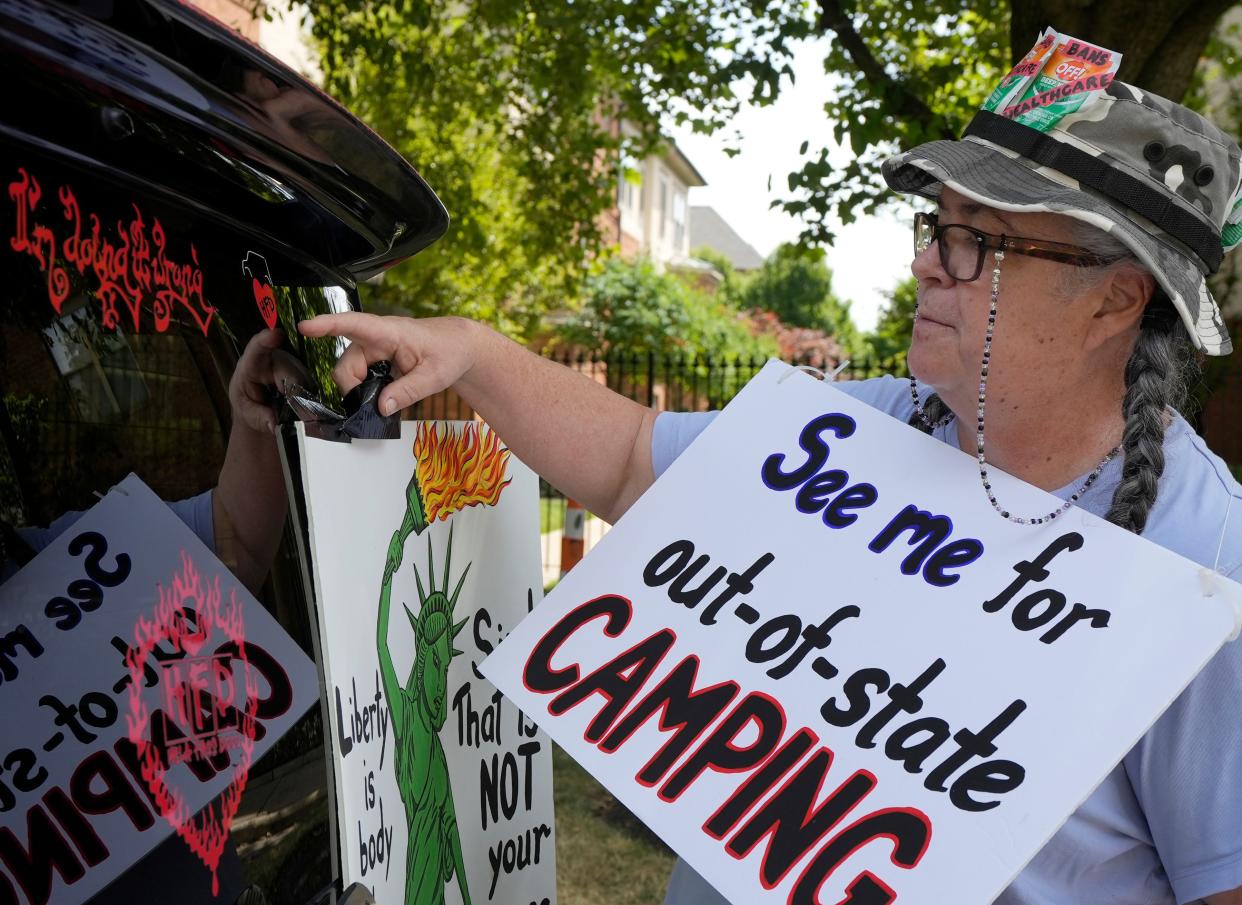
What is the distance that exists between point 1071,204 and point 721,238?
228ft

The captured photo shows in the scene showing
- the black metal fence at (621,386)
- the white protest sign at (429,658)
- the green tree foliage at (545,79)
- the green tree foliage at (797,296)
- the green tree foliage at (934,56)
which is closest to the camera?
the white protest sign at (429,658)

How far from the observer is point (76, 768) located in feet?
3.12

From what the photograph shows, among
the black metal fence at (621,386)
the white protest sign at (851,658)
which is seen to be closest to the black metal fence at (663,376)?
the black metal fence at (621,386)

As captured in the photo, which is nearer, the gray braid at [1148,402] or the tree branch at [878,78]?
the gray braid at [1148,402]

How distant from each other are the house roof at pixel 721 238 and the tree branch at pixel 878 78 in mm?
62158

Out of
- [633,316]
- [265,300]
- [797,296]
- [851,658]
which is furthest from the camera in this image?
[797,296]

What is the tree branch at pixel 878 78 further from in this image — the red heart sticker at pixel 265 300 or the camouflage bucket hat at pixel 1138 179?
the red heart sticker at pixel 265 300

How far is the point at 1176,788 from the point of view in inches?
51.6

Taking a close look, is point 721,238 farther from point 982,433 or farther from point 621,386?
point 982,433

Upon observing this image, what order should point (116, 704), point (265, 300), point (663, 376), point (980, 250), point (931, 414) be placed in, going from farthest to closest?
point (663, 376) → point (931, 414) → point (980, 250) → point (265, 300) → point (116, 704)

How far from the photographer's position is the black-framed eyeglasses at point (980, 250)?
56.6 inches

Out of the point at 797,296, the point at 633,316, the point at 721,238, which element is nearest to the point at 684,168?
the point at 633,316

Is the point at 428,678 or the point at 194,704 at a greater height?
the point at 194,704

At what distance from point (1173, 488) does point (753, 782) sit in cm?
65
